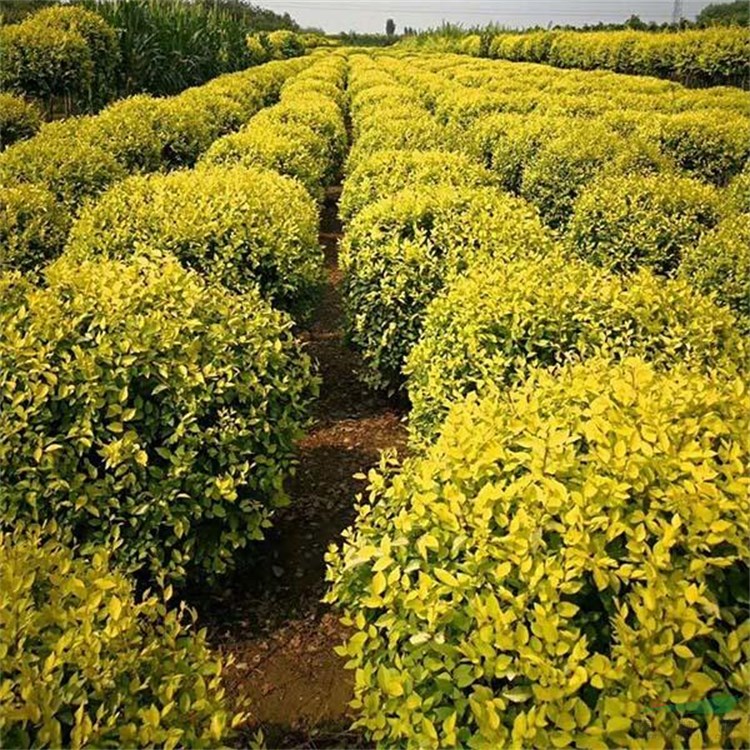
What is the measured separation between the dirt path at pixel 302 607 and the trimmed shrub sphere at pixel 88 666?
1.03 meters

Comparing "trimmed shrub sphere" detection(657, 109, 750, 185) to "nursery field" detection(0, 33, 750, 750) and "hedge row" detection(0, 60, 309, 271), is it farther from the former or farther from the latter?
"hedge row" detection(0, 60, 309, 271)

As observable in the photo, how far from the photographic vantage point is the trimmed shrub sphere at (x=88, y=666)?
65.3 inches

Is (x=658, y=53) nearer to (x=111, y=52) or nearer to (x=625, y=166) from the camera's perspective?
(x=111, y=52)

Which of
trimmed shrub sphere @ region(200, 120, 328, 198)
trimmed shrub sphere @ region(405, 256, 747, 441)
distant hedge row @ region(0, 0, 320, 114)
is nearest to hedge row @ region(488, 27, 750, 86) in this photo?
distant hedge row @ region(0, 0, 320, 114)

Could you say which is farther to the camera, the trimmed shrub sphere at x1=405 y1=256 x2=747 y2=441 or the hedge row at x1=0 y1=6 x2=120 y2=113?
the hedge row at x1=0 y1=6 x2=120 y2=113

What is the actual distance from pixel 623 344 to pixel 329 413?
9.02 feet

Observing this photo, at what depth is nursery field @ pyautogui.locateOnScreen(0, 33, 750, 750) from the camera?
1.75 metres

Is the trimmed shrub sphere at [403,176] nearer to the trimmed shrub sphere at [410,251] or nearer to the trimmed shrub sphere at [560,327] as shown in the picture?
the trimmed shrub sphere at [410,251]

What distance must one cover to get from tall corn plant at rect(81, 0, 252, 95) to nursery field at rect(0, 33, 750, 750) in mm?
12687

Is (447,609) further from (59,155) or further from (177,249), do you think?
(59,155)

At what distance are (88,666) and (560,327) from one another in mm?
2565

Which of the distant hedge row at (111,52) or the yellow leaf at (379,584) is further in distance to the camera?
the distant hedge row at (111,52)

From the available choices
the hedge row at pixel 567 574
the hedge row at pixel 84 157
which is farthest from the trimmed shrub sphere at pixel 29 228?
the hedge row at pixel 567 574

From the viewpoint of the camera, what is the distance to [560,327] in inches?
139
